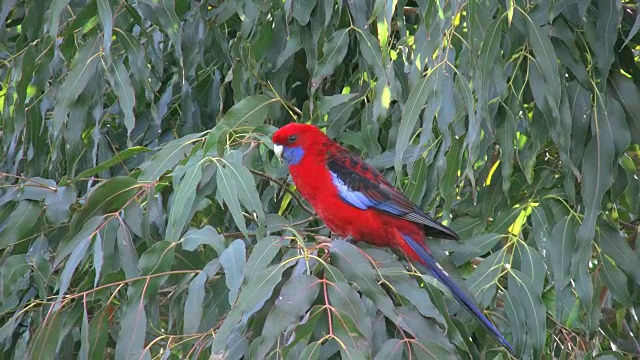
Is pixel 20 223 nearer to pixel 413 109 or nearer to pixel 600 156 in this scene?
pixel 413 109

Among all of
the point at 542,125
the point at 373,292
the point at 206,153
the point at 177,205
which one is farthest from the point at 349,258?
the point at 542,125

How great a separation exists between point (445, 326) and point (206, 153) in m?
0.84

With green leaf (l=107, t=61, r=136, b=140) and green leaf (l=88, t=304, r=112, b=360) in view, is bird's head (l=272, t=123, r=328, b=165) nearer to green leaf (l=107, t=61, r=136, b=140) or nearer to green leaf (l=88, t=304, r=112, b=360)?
green leaf (l=107, t=61, r=136, b=140)

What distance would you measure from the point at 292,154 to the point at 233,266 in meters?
1.12

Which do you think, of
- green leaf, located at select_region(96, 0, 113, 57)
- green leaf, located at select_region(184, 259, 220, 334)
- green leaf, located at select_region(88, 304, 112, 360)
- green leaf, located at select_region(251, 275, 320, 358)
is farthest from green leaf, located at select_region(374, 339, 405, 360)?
green leaf, located at select_region(96, 0, 113, 57)

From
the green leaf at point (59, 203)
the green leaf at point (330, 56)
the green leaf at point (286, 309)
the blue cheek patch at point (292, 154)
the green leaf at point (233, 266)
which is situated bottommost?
the blue cheek patch at point (292, 154)

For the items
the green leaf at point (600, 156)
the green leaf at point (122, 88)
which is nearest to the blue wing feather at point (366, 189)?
the green leaf at point (600, 156)

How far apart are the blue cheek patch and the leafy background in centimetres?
9

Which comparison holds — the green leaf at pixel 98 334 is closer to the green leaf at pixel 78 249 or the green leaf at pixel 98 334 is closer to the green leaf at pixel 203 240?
the green leaf at pixel 78 249

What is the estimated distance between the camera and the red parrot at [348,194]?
11.4ft

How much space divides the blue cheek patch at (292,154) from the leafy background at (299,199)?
9 cm

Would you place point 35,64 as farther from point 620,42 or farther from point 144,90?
point 620,42

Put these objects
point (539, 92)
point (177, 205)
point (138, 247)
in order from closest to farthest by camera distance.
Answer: point (177, 205)
point (539, 92)
point (138, 247)

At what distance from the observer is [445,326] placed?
245 centimetres
